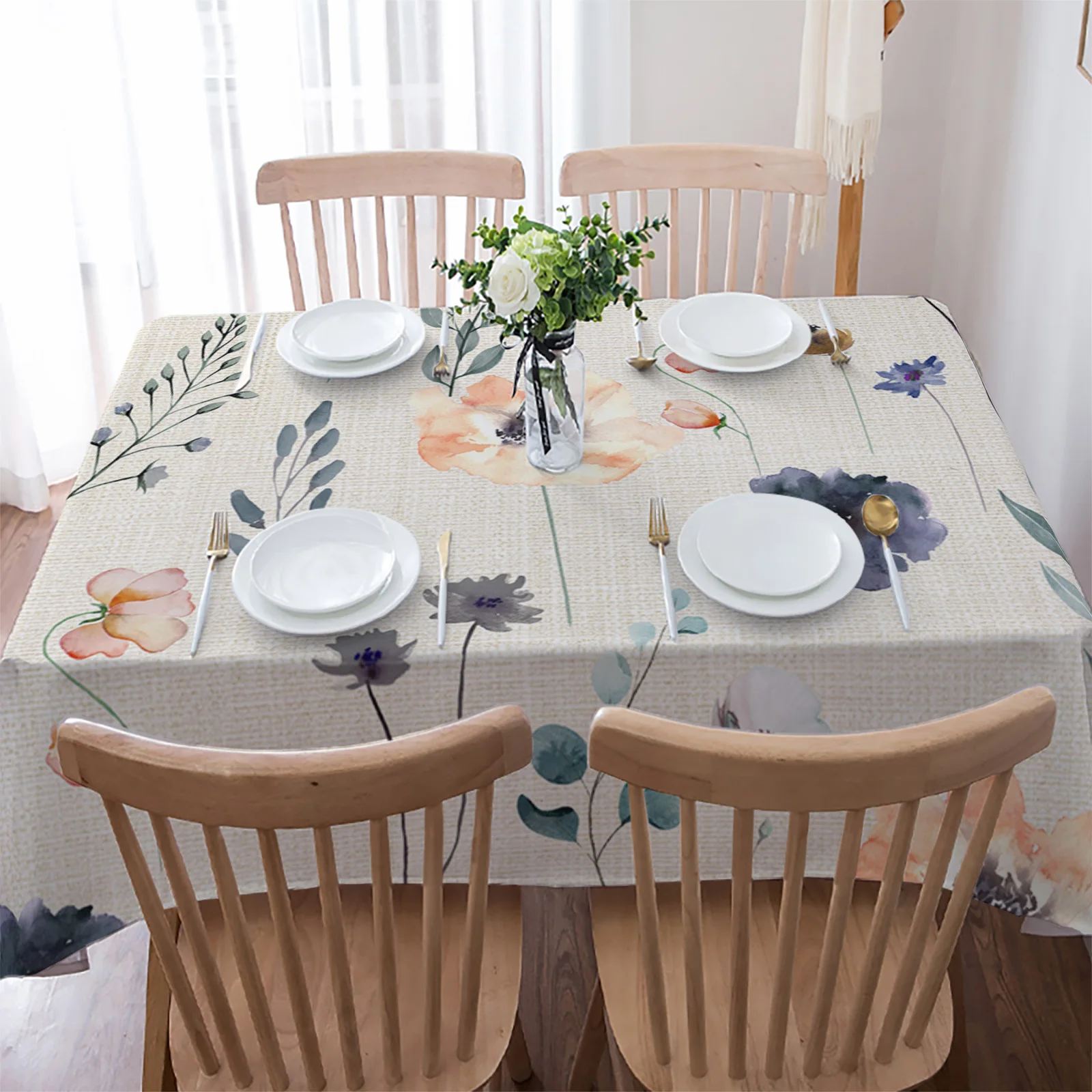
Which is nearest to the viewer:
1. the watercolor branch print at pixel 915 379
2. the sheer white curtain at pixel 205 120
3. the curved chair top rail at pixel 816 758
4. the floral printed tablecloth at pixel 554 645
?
the curved chair top rail at pixel 816 758

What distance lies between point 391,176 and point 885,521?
1062mm

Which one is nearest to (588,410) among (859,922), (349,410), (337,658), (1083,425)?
(349,410)

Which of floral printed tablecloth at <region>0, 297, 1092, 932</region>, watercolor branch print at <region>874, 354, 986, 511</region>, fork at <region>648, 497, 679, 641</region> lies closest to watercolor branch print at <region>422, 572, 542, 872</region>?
floral printed tablecloth at <region>0, 297, 1092, 932</region>

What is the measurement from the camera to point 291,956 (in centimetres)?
98

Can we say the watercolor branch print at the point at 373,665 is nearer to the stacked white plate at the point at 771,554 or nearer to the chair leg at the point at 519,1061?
the stacked white plate at the point at 771,554

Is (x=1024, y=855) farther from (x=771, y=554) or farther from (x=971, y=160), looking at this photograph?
(x=971, y=160)

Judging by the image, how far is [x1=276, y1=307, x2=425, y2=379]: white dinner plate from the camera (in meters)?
1.60

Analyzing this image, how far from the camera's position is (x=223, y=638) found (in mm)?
1193

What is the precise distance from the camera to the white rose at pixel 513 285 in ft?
3.88

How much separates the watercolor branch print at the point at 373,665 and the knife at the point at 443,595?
3 cm

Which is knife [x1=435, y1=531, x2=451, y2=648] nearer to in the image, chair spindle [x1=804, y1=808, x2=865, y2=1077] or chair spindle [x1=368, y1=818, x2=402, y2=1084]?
chair spindle [x1=368, y1=818, x2=402, y2=1084]

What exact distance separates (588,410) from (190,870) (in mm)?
722

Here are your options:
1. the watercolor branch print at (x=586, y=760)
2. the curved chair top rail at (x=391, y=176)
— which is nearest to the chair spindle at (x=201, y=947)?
the watercolor branch print at (x=586, y=760)

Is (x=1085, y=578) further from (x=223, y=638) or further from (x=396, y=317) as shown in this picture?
(x=223, y=638)
